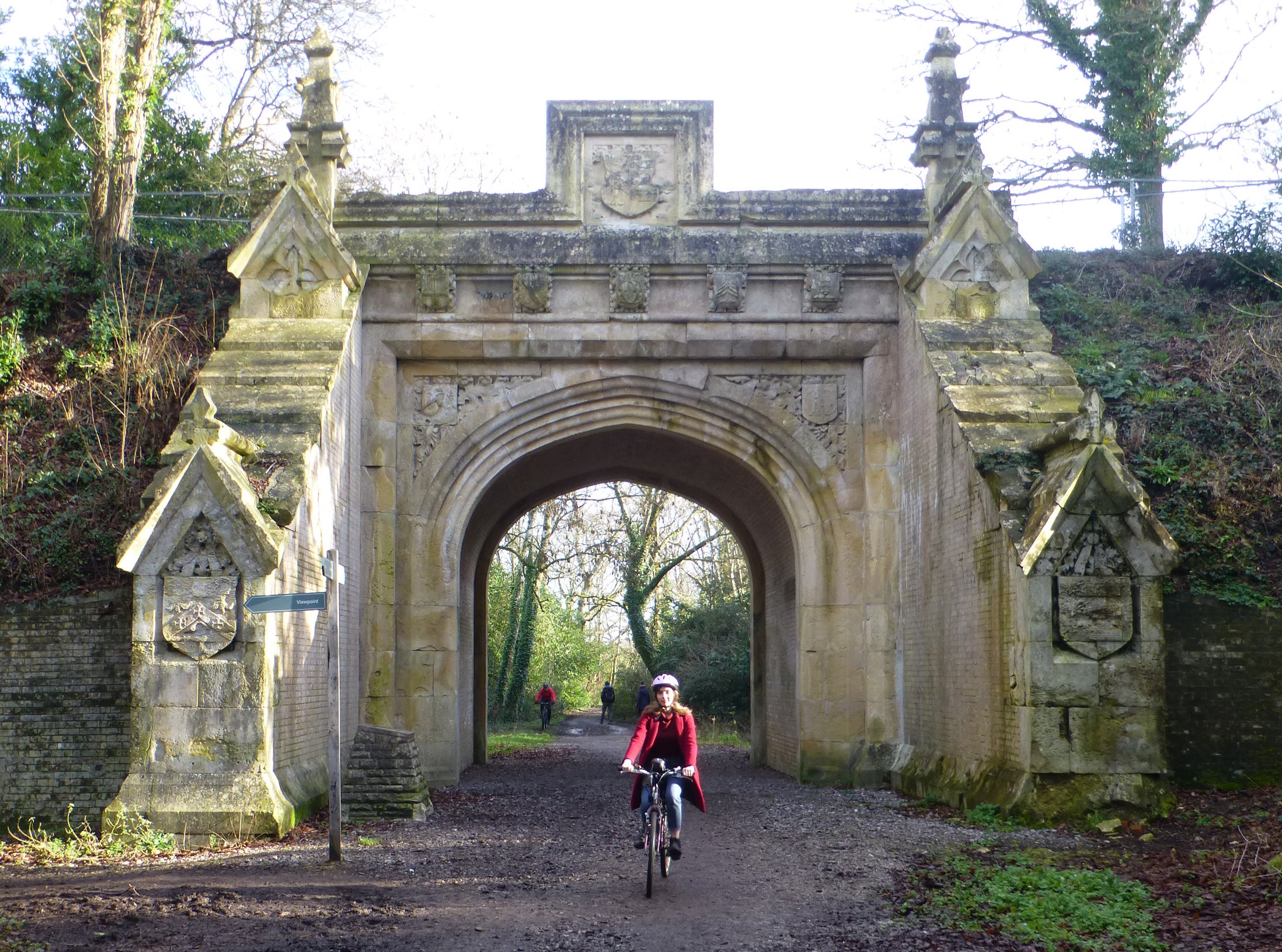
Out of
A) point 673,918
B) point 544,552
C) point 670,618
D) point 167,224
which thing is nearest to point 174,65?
point 167,224

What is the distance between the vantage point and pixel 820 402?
13.3m

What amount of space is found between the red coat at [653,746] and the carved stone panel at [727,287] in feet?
19.8

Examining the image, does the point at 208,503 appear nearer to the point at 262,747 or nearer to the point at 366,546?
the point at 262,747

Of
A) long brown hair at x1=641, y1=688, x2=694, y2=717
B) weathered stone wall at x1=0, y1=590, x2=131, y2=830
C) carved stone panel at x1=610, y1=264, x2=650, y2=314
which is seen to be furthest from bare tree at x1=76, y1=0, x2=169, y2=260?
long brown hair at x1=641, y1=688, x2=694, y2=717

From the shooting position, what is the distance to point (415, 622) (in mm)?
12992

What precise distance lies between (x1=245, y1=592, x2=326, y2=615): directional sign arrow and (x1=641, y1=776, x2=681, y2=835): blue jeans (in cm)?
237

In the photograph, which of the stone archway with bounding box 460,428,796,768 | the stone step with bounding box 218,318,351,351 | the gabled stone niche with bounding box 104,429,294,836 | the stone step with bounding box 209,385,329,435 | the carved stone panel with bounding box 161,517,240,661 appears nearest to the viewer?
the gabled stone niche with bounding box 104,429,294,836

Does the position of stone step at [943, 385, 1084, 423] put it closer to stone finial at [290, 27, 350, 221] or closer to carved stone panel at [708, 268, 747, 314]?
carved stone panel at [708, 268, 747, 314]

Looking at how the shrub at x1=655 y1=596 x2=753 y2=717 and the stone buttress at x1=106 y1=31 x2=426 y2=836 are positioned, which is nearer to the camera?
the stone buttress at x1=106 y1=31 x2=426 y2=836

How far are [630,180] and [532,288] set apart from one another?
5.16 ft

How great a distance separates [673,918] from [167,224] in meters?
17.2

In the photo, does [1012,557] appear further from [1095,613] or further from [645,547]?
[645,547]

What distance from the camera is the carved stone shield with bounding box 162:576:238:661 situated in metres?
8.80

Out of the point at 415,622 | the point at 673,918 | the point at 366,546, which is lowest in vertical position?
the point at 673,918
